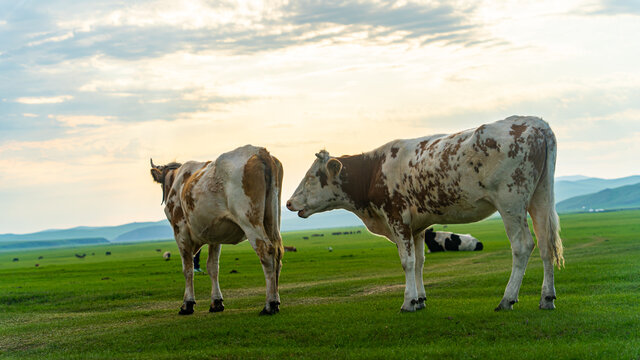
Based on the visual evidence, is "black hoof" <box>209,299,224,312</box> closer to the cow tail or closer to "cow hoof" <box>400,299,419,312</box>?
"cow hoof" <box>400,299,419,312</box>

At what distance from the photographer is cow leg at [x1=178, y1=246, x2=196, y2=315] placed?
14.4m

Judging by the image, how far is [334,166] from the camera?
46.0 ft

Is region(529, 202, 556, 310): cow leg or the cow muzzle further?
the cow muzzle

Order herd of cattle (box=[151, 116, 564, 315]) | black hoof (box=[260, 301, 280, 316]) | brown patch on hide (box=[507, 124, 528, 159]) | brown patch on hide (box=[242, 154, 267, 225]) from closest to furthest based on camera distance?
brown patch on hide (box=[507, 124, 528, 159]) < herd of cattle (box=[151, 116, 564, 315]) < black hoof (box=[260, 301, 280, 316]) < brown patch on hide (box=[242, 154, 267, 225])

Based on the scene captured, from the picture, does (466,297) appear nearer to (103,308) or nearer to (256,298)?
(256,298)

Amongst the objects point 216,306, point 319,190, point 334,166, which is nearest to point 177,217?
point 216,306

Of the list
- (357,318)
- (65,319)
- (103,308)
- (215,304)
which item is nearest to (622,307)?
(357,318)

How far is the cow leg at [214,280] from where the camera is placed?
A: 14625mm

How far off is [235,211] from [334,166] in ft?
8.50

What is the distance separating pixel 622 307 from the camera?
11.4 m

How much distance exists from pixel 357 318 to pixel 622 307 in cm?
517

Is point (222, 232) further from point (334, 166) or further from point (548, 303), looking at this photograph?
point (548, 303)

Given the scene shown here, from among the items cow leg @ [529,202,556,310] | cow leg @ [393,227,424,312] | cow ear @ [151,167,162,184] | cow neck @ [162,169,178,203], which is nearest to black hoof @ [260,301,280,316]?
cow leg @ [393,227,424,312]

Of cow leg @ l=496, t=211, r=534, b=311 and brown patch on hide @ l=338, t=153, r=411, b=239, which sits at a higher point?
brown patch on hide @ l=338, t=153, r=411, b=239
